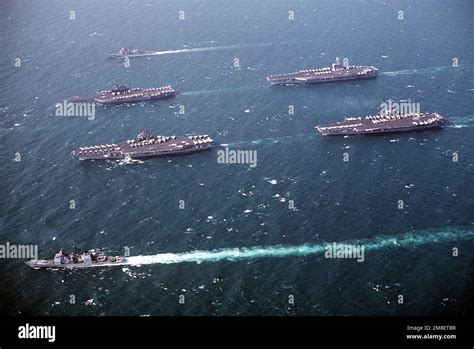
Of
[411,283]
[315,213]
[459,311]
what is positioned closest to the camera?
[459,311]

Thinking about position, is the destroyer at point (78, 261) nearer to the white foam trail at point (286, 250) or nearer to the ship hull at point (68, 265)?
the ship hull at point (68, 265)

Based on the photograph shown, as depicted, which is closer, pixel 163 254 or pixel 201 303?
pixel 201 303

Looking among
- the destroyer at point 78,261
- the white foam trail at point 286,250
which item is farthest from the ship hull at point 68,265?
the white foam trail at point 286,250

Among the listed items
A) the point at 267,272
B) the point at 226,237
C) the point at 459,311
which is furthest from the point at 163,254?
the point at 459,311

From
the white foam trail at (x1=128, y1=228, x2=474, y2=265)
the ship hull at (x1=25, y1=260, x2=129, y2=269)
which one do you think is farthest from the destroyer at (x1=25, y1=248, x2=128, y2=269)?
the white foam trail at (x1=128, y1=228, x2=474, y2=265)

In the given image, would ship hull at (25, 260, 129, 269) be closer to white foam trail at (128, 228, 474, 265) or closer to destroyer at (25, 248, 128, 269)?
destroyer at (25, 248, 128, 269)

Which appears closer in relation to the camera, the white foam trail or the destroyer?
the destroyer

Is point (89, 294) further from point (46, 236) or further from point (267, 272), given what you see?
point (267, 272)
